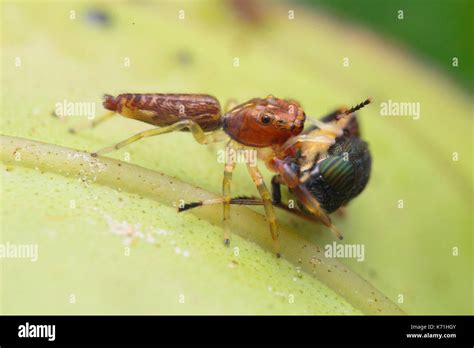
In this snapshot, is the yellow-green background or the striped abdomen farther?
the striped abdomen

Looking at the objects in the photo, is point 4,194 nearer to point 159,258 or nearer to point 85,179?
point 85,179

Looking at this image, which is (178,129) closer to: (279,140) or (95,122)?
(95,122)

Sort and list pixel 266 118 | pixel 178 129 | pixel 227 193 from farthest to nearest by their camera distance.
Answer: pixel 266 118
pixel 178 129
pixel 227 193

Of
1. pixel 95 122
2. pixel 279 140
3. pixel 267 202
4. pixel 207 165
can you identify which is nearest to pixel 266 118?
pixel 279 140

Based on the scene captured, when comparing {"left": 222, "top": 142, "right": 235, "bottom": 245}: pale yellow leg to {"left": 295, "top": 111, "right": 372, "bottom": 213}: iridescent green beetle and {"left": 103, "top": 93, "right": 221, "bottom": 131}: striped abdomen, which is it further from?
{"left": 295, "top": 111, "right": 372, "bottom": 213}: iridescent green beetle

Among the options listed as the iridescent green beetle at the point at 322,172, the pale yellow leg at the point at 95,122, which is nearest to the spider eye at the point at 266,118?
the iridescent green beetle at the point at 322,172

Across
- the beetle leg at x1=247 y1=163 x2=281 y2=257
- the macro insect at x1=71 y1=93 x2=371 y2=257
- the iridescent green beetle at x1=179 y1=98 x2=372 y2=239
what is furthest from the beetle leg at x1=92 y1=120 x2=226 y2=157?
the iridescent green beetle at x1=179 y1=98 x2=372 y2=239

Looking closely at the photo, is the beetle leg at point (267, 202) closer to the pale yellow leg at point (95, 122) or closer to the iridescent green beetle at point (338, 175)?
the iridescent green beetle at point (338, 175)
